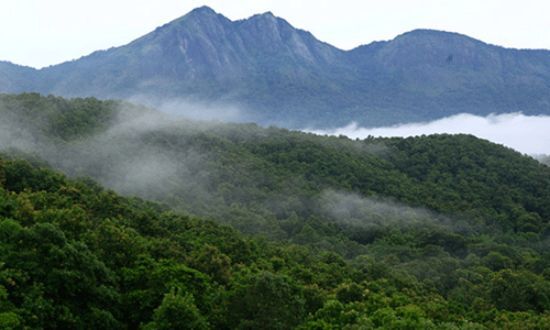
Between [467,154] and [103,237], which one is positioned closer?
[103,237]

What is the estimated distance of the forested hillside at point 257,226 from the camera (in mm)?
26531

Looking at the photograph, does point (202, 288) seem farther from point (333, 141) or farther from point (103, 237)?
point (333, 141)

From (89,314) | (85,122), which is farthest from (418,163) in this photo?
(89,314)

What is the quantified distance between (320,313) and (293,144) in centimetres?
9311

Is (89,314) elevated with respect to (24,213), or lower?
lower

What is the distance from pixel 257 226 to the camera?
78.4 metres

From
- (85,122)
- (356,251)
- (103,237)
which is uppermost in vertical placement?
(85,122)

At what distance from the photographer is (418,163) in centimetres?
12394

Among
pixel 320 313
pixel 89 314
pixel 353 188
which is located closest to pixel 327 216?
pixel 353 188

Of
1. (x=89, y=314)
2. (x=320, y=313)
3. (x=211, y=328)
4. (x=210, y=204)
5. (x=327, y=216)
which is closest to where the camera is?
(x=89, y=314)

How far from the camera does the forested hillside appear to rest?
2653 centimetres

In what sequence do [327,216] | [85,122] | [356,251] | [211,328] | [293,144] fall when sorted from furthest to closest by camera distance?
[293,144]
[85,122]
[327,216]
[356,251]
[211,328]

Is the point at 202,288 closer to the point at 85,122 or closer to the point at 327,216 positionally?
the point at 327,216

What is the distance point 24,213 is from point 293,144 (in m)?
92.7
